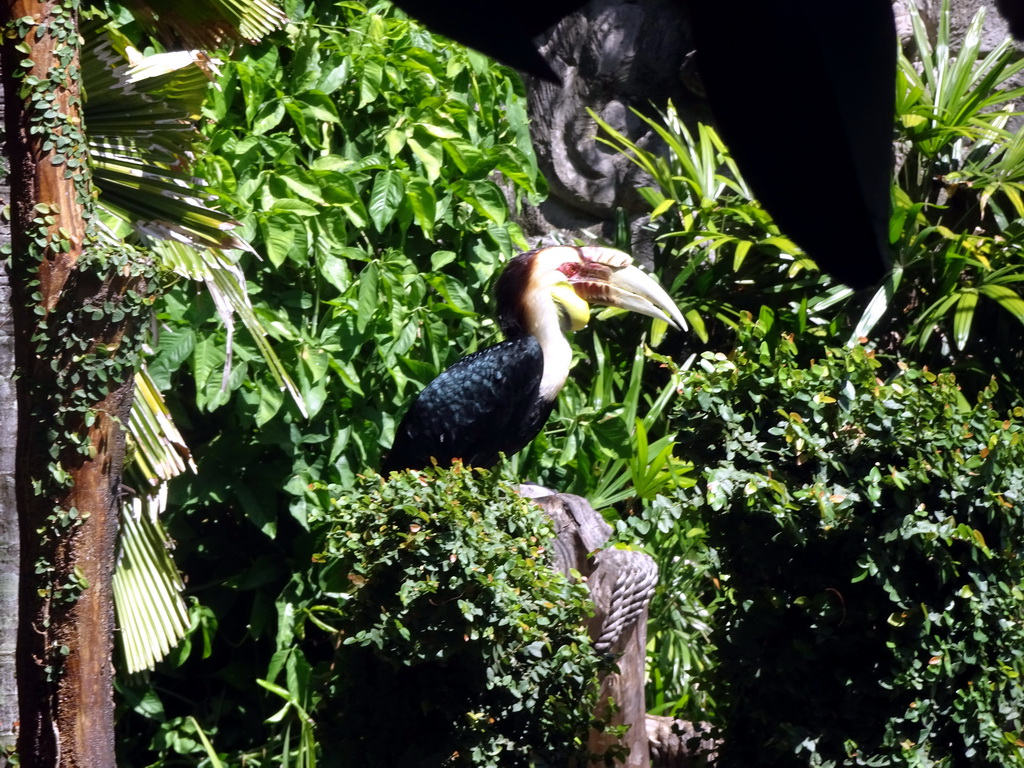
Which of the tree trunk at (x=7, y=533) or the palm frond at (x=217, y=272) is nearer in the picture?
the tree trunk at (x=7, y=533)

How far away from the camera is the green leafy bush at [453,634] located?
2402 mm

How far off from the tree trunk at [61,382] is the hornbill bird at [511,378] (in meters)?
1.40

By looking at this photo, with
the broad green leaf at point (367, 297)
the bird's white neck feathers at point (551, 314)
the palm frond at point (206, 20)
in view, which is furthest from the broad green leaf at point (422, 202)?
the palm frond at point (206, 20)

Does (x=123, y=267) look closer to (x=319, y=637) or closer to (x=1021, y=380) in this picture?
(x=319, y=637)

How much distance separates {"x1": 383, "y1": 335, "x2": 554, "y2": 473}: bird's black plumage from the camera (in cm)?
328

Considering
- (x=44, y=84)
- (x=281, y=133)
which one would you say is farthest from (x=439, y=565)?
(x=281, y=133)

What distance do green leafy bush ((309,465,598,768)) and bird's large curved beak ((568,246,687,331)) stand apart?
3.97 ft

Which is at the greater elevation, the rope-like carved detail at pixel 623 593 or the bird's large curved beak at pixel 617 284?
the bird's large curved beak at pixel 617 284

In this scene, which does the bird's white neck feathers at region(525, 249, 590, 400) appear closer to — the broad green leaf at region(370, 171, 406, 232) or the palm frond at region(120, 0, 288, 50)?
the broad green leaf at region(370, 171, 406, 232)

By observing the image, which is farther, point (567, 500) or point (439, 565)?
point (567, 500)

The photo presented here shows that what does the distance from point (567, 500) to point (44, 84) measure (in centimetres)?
179

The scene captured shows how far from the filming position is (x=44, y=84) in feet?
6.07

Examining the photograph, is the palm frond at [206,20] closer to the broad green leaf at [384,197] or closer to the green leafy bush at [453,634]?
the broad green leaf at [384,197]

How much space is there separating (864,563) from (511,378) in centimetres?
129
